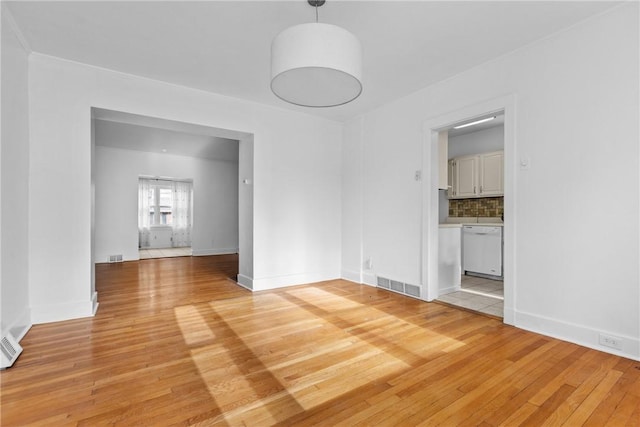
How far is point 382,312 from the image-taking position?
11.1 feet

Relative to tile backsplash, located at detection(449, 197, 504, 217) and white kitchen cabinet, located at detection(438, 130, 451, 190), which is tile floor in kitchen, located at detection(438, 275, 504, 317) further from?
white kitchen cabinet, located at detection(438, 130, 451, 190)

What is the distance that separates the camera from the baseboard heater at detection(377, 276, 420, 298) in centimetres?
403

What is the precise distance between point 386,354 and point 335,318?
0.91 meters

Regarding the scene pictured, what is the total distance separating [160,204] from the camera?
10883 mm

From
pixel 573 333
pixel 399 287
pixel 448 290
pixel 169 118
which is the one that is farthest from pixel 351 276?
pixel 169 118

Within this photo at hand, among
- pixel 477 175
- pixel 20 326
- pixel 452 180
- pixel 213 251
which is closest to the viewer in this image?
pixel 20 326

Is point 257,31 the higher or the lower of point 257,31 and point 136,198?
the higher

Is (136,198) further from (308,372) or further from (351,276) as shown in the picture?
(308,372)

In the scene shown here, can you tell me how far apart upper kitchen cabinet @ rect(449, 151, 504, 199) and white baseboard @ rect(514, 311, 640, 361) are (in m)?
3.11

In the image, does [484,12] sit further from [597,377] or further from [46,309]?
[46,309]

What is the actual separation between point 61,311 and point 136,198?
5191mm

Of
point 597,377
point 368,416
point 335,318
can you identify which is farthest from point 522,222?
point 368,416

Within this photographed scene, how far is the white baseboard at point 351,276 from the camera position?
16.1 feet

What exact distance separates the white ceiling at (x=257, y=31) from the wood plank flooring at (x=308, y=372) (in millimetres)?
2705
